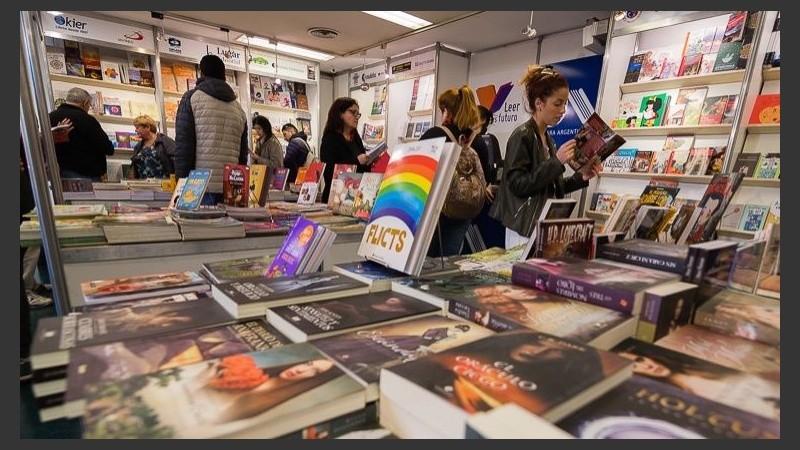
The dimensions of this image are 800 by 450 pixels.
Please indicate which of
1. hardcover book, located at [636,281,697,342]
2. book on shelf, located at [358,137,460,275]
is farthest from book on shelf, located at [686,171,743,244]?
book on shelf, located at [358,137,460,275]

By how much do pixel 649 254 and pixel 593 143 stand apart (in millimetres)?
744

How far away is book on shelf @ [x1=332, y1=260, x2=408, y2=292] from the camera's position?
0.98 meters

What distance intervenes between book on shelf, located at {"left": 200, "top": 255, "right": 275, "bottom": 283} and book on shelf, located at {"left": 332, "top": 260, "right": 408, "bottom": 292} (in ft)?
0.87

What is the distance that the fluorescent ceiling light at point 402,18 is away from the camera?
4.46 metres

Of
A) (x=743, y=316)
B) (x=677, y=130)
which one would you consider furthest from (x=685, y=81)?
(x=743, y=316)

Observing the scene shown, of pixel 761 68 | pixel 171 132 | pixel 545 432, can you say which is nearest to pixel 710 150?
pixel 761 68

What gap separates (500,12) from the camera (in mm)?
4312

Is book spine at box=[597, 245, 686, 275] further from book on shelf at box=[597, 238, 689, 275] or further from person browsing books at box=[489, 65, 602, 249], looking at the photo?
person browsing books at box=[489, 65, 602, 249]

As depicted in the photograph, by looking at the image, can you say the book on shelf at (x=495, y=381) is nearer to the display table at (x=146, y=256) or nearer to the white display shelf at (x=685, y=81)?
the display table at (x=146, y=256)

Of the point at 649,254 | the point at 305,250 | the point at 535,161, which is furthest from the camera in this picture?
the point at 535,161

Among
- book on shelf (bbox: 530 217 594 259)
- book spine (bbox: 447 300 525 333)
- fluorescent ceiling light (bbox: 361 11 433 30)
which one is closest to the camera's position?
book spine (bbox: 447 300 525 333)

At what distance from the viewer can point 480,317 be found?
0.78m

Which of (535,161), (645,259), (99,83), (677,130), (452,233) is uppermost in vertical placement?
(99,83)

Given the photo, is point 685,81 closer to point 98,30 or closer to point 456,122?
point 456,122
